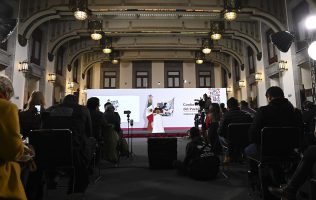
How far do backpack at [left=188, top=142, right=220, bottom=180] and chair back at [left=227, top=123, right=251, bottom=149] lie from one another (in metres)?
0.42

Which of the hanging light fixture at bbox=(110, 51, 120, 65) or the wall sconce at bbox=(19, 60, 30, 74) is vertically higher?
the hanging light fixture at bbox=(110, 51, 120, 65)

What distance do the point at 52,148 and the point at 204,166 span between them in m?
2.27

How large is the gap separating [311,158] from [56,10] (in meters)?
9.80

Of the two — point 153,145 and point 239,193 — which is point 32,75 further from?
point 239,193

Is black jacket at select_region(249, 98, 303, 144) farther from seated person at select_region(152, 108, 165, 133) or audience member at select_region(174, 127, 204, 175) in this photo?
seated person at select_region(152, 108, 165, 133)

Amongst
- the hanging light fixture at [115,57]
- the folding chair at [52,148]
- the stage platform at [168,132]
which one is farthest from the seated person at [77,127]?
the hanging light fixture at [115,57]

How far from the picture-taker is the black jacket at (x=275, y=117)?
2.73 metres

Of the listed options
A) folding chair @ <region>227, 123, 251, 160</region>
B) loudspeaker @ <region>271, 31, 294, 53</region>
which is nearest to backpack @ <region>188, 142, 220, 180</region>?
folding chair @ <region>227, 123, 251, 160</region>

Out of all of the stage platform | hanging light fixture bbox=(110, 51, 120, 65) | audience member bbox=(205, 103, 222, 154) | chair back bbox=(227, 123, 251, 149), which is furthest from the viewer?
hanging light fixture bbox=(110, 51, 120, 65)

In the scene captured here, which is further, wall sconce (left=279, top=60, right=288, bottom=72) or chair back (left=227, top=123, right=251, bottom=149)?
wall sconce (left=279, top=60, right=288, bottom=72)

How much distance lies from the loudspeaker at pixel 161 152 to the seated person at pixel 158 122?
7090 millimetres

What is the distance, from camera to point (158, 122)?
39.4ft

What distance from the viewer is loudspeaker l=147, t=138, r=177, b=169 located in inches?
184

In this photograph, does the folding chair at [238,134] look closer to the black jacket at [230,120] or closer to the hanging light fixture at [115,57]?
the black jacket at [230,120]
